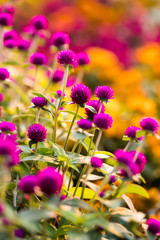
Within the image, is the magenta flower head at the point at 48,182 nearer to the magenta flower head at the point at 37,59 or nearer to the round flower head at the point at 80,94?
the round flower head at the point at 80,94

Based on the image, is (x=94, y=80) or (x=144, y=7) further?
(x=144, y=7)

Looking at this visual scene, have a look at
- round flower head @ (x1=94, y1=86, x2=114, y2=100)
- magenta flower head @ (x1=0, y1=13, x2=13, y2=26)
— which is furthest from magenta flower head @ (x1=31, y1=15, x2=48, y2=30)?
round flower head @ (x1=94, y1=86, x2=114, y2=100)

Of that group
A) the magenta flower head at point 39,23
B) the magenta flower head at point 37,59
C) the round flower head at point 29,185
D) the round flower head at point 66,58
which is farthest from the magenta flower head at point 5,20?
the round flower head at point 29,185

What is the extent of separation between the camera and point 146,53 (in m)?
3.76

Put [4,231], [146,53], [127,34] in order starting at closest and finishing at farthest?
1. [4,231]
2. [146,53]
3. [127,34]

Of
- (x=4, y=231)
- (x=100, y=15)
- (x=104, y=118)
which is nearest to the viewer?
(x=4, y=231)

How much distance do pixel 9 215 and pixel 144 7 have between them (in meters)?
8.79

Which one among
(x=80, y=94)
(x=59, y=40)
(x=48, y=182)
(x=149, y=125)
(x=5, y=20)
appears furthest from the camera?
(x=5, y=20)

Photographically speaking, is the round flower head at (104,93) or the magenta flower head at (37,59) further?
the magenta flower head at (37,59)

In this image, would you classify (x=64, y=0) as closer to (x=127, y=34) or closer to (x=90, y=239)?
(x=127, y=34)

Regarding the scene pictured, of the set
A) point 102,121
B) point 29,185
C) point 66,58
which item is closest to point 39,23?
point 66,58

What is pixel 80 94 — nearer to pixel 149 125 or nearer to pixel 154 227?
pixel 149 125

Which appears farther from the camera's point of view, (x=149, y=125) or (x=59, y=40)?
(x=59, y=40)

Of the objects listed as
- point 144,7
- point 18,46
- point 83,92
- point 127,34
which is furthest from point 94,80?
point 144,7
